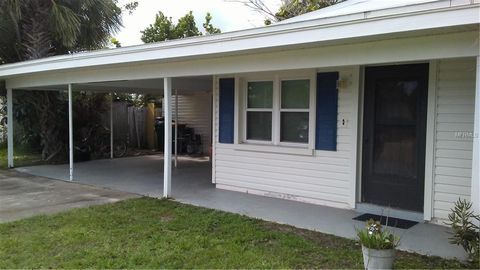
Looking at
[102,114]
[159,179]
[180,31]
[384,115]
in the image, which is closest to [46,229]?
[159,179]

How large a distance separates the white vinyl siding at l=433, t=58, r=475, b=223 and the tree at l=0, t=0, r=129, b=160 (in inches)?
366

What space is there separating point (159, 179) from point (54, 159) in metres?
4.82

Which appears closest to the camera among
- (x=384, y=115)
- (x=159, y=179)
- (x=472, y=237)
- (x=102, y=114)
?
(x=472, y=237)

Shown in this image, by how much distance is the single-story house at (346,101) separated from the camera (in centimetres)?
424

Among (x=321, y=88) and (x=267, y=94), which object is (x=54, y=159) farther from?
A: (x=321, y=88)

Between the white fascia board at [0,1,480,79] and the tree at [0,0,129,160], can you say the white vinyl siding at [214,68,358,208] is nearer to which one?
the white fascia board at [0,1,480,79]

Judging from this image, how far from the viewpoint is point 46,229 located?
5.21 meters

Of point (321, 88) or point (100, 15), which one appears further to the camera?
point (100, 15)

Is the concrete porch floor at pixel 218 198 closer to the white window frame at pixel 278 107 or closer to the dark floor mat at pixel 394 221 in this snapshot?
the dark floor mat at pixel 394 221

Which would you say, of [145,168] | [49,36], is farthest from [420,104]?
[49,36]

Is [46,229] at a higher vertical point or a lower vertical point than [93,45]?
lower

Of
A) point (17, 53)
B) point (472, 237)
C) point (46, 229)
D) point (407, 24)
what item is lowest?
point (46, 229)

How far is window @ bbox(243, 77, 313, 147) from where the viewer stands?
6777 millimetres

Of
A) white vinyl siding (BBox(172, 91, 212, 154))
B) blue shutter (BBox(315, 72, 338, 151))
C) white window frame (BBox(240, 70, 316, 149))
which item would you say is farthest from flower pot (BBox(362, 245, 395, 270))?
white vinyl siding (BBox(172, 91, 212, 154))
